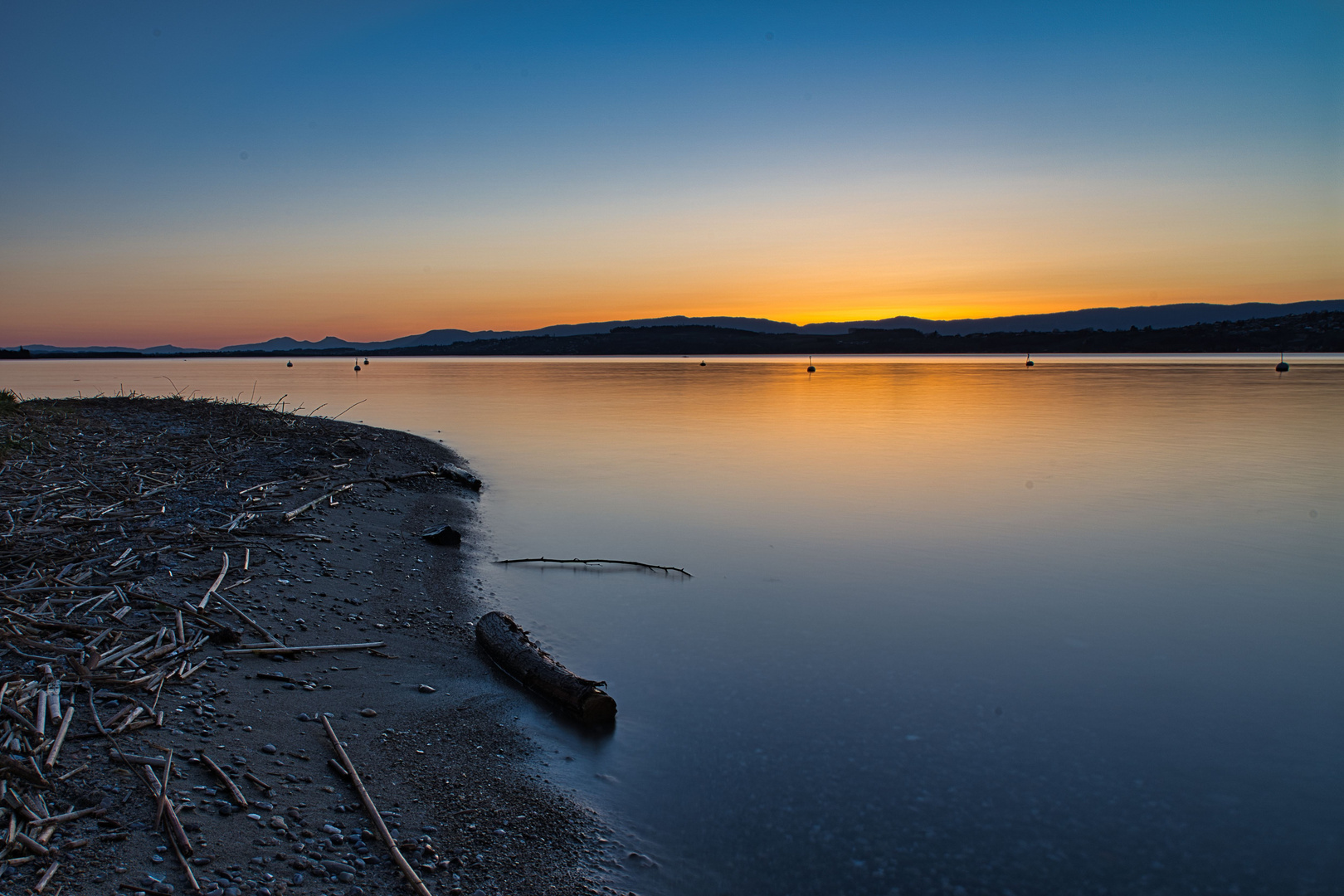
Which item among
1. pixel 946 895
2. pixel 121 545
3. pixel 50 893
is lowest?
pixel 946 895

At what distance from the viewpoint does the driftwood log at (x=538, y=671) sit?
6449 mm

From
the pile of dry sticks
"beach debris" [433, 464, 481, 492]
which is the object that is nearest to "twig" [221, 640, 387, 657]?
the pile of dry sticks

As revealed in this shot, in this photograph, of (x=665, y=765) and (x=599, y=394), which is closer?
(x=665, y=765)

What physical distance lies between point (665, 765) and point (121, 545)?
262 inches

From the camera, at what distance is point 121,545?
8.32 metres

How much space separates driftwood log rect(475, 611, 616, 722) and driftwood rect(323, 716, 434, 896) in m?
1.85

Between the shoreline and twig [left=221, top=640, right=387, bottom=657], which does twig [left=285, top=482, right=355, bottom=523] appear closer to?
the shoreline

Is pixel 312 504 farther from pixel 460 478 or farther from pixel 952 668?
pixel 952 668

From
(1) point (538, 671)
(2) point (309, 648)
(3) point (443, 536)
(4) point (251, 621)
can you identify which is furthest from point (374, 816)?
(3) point (443, 536)

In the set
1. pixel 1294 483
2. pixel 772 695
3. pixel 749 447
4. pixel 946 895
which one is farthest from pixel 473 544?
pixel 1294 483

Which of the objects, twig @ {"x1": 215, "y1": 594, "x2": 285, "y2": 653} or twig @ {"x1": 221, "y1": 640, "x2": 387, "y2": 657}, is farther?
twig @ {"x1": 215, "y1": 594, "x2": 285, "y2": 653}

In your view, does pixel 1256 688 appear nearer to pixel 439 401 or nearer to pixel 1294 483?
pixel 1294 483

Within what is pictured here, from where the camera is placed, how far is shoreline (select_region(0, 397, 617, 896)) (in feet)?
13.1

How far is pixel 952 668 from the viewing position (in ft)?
25.4
